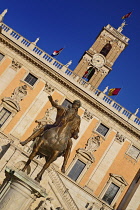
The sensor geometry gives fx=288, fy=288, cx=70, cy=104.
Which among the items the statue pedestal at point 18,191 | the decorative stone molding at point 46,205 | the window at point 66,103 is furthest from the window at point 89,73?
the statue pedestal at point 18,191

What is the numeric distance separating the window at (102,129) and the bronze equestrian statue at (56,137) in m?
18.0

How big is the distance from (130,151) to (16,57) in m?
13.9

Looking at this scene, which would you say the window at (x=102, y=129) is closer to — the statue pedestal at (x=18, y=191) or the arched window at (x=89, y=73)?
the arched window at (x=89, y=73)

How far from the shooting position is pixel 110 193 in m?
25.8

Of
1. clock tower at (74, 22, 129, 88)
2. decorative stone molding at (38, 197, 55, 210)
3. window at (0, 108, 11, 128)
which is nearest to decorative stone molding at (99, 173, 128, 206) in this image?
decorative stone molding at (38, 197, 55, 210)

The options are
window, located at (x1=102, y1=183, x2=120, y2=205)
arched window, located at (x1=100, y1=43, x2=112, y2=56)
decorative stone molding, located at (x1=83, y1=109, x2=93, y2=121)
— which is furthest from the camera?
arched window, located at (x1=100, y1=43, x2=112, y2=56)

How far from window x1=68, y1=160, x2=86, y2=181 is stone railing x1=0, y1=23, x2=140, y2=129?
5.93 m

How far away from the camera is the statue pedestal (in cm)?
780

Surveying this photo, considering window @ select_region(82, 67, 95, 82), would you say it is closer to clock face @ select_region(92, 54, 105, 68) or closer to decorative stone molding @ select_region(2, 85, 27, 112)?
clock face @ select_region(92, 54, 105, 68)

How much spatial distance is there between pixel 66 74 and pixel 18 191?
806 inches

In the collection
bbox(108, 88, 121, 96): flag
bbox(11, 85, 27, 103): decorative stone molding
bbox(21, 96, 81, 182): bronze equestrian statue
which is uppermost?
bbox(108, 88, 121, 96): flag

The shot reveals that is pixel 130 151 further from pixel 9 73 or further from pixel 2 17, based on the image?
pixel 2 17

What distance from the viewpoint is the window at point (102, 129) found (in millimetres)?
27030

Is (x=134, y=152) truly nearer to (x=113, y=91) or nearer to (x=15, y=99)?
(x=113, y=91)
